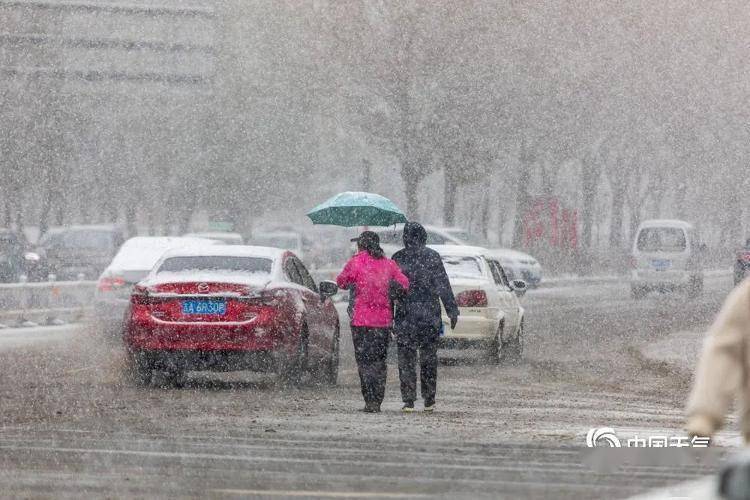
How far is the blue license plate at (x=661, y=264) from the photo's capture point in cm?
4244

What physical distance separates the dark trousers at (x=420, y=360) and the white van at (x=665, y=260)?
94.0ft

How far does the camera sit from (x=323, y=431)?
1214 cm

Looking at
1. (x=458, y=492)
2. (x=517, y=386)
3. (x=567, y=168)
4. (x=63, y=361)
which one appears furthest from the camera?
(x=567, y=168)

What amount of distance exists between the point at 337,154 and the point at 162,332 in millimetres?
54747

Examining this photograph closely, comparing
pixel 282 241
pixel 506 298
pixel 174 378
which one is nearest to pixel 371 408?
pixel 174 378

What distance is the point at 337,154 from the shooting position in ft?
231

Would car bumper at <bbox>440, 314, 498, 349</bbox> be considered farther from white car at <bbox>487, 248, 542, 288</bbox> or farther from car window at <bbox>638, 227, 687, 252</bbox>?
white car at <bbox>487, 248, 542, 288</bbox>

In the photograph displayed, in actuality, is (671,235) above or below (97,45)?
below

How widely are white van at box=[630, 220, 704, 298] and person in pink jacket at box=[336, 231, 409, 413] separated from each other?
28971 mm

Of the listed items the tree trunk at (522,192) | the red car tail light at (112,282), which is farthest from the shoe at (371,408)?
the tree trunk at (522,192)

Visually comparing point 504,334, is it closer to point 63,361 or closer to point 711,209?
point 63,361

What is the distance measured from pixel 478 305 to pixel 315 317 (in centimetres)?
414

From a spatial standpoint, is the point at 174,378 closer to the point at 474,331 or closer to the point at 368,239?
the point at 368,239

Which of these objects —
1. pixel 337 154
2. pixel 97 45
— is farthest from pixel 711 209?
pixel 97 45
